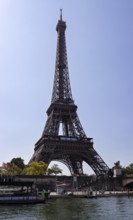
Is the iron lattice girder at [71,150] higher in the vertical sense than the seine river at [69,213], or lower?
higher

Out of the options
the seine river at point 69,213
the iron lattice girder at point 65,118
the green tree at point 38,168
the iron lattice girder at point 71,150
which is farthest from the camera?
the iron lattice girder at point 65,118

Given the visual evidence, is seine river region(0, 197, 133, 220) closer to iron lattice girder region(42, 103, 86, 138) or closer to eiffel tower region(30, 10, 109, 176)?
eiffel tower region(30, 10, 109, 176)

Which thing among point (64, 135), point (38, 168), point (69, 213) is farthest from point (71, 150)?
point (69, 213)

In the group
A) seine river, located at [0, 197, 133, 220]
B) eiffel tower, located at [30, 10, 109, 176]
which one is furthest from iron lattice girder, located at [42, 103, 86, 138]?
seine river, located at [0, 197, 133, 220]

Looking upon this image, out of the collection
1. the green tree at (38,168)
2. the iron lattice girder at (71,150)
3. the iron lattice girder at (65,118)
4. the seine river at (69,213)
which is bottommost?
the seine river at (69,213)

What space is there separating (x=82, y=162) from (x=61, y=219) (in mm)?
73785

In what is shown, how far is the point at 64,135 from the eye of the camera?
10025 cm

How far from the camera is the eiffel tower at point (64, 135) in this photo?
90.5 m

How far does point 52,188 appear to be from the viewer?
274ft

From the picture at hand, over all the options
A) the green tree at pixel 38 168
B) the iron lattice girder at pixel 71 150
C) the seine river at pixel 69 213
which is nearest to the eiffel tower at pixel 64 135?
the iron lattice girder at pixel 71 150

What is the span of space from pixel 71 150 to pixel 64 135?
913 cm

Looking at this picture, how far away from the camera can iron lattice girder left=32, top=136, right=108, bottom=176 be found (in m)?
89.6

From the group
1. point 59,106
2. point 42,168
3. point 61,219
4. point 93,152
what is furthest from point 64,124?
point 61,219

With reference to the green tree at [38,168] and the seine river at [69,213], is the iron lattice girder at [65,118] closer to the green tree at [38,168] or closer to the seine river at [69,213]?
the green tree at [38,168]
